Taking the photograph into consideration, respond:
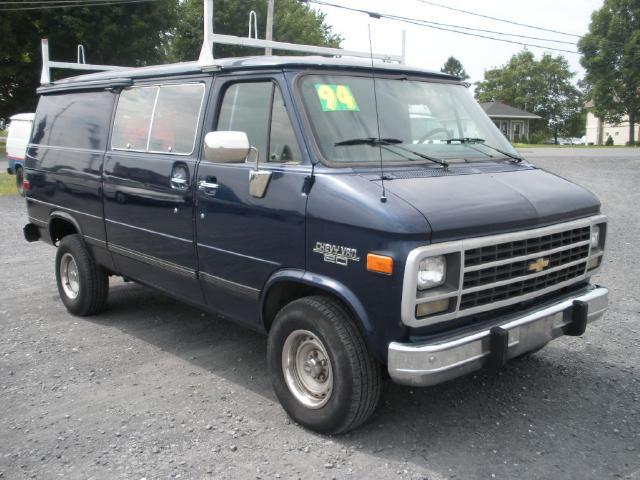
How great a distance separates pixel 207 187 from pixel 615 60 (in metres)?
62.9

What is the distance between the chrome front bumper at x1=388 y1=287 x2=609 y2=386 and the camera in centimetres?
328

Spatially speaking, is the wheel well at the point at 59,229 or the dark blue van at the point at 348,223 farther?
the wheel well at the point at 59,229

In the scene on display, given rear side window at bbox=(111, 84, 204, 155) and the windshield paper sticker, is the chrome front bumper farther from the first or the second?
rear side window at bbox=(111, 84, 204, 155)

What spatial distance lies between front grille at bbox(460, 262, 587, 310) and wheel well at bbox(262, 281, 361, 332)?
88cm

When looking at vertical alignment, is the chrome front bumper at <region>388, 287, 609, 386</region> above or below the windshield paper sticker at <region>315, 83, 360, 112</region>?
below

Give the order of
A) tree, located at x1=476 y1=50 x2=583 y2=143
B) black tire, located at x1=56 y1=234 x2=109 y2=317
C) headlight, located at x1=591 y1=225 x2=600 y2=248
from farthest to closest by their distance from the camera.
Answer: tree, located at x1=476 y1=50 x2=583 y2=143
black tire, located at x1=56 y1=234 x2=109 y2=317
headlight, located at x1=591 y1=225 x2=600 y2=248

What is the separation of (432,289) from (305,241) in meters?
0.82

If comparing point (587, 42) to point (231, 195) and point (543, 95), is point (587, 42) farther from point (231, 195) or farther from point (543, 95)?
point (231, 195)

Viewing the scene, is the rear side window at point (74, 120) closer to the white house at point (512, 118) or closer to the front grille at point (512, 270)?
the front grille at point (512, 270)

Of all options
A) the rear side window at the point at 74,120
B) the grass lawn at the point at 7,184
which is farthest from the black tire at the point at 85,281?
the grass lawn at the point at 7,184

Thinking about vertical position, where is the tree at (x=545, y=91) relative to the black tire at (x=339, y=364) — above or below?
above

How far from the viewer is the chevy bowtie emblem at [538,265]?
12.5ft

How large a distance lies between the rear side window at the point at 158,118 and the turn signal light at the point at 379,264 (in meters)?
1.89

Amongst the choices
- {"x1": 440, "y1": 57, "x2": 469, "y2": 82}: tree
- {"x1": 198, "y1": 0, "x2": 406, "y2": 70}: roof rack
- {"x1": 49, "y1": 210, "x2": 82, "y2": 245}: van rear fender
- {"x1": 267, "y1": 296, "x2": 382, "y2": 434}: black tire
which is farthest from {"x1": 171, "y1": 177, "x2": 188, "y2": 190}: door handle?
{"x1": 440, "y1": 57, "x2": 469, "y2": 82}: tree
